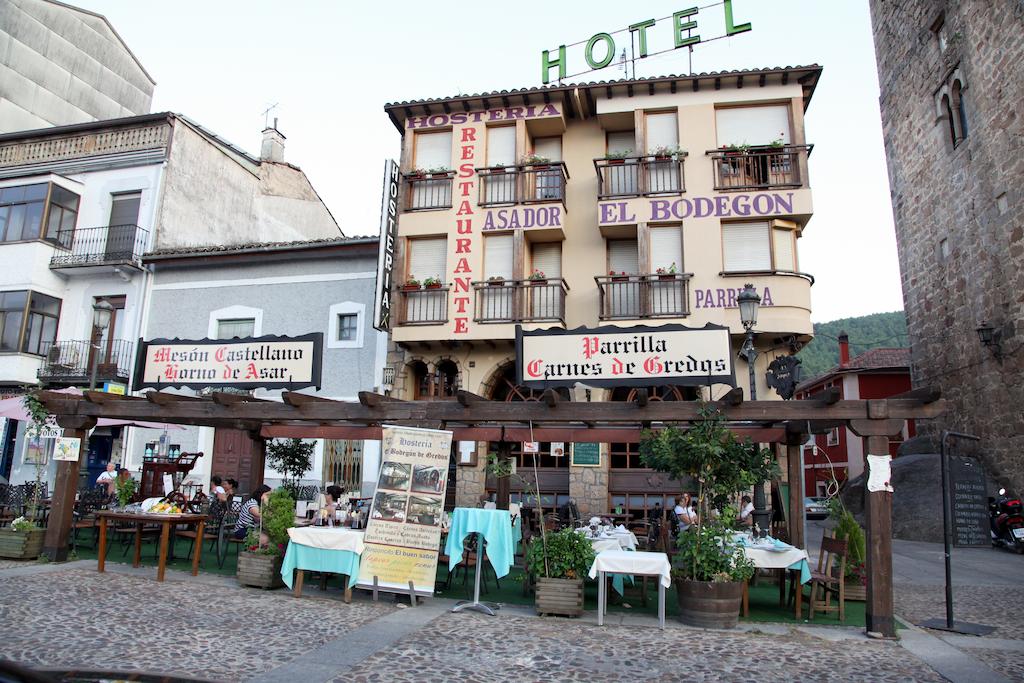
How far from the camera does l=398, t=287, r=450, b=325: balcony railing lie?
54.1ft

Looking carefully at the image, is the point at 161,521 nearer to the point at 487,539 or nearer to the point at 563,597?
the point at 487,539

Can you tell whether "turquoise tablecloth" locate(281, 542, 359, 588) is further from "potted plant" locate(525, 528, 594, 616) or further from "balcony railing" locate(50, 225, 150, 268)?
"balcony railing" locate(50, 225, 150, 268)

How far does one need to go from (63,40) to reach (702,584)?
1203 inches

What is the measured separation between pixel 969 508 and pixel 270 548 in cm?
1558

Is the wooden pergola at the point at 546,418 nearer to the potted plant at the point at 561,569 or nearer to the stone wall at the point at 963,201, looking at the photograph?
the potted plant at the point at 561,569

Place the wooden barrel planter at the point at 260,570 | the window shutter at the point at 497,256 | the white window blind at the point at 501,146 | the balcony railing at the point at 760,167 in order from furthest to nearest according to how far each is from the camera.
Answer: the white window blind at the point at 501,146, the window shutter at the point at 497,256, the balcony railing at the point at 760,167, the wooden barrel planter at the point at 260,570

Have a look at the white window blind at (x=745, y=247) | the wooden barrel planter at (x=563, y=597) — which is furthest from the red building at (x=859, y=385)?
the wooden barrel planter at (x=563, y=597)

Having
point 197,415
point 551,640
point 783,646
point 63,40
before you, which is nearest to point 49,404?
point 197,415

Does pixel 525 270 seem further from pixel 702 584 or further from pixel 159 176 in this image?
pixel 159 176

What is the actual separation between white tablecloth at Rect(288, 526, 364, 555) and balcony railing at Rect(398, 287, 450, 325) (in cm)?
811

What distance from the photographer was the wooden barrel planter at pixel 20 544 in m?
10.6

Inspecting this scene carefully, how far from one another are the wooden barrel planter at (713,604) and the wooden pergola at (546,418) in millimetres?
1389

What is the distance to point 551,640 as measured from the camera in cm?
698

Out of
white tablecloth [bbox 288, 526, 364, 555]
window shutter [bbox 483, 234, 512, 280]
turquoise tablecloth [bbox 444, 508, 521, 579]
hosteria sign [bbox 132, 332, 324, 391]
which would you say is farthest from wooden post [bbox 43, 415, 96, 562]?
window shutter [bbox 483, 234, 512, 280]
